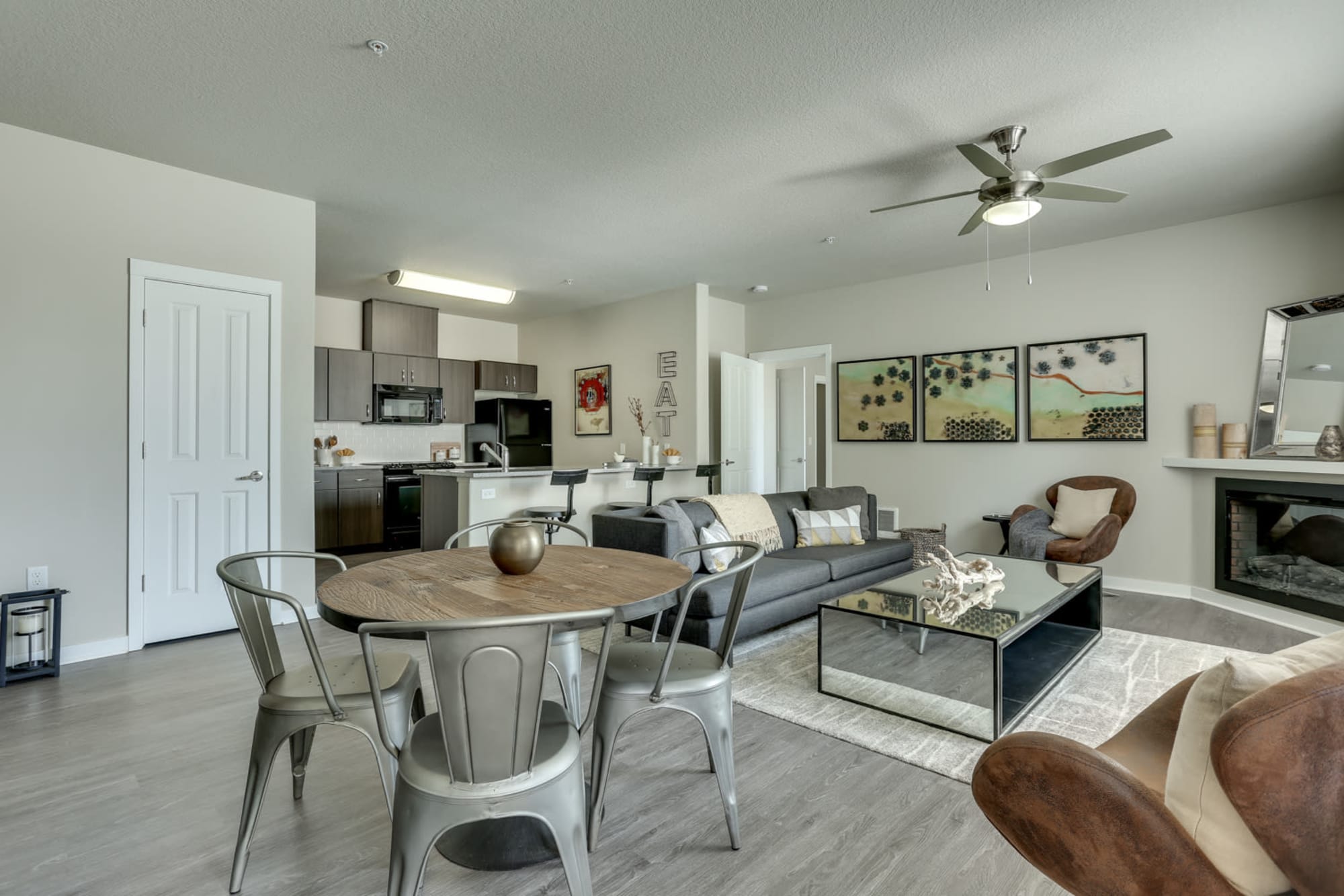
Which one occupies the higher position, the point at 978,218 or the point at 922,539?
the point at 978,218

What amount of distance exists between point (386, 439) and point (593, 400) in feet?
7.79

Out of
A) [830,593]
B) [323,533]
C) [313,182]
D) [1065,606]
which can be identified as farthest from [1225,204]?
[323,533]

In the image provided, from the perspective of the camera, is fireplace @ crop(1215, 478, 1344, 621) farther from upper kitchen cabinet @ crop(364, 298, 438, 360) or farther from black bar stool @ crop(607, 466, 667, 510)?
upper kitchen cabinet @ crop(364, 298, 438, 360)

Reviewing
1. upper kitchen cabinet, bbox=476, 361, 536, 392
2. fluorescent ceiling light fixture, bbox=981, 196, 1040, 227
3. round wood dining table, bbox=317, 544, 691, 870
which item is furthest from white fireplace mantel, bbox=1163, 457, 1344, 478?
upper kitchen cabinet, bbox=476, 361, 536, 392

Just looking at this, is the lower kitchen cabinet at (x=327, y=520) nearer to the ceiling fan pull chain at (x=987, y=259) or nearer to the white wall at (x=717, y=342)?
the white wall at (x=717, y=342)

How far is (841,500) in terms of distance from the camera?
15.7 feet

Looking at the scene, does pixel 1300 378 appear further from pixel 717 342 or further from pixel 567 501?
pixel 567 501

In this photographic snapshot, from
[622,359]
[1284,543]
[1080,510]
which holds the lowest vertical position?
[1284,543]

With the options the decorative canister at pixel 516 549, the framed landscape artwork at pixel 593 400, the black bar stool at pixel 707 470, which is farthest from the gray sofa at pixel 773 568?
the framed landscape artwork at pixel 593 400

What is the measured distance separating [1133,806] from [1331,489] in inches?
169

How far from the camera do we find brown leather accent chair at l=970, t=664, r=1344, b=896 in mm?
875

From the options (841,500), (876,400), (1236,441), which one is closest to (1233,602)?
(1236,441)

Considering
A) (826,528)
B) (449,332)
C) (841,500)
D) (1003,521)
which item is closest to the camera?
(826,528)

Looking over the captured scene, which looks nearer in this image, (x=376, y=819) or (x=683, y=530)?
(x=376, y=819)
